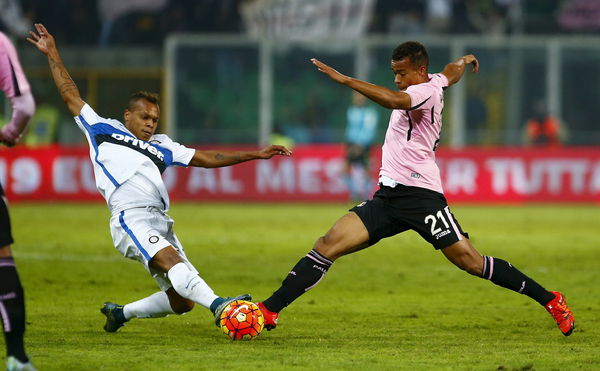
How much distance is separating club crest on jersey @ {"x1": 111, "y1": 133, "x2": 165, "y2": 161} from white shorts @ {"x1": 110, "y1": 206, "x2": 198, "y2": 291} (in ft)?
1.26

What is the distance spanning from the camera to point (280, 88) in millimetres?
26953

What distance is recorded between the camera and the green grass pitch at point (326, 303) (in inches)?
282

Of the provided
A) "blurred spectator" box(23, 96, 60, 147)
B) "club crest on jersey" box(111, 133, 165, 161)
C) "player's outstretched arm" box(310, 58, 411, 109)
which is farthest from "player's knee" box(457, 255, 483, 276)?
"blurred spectator" box(23, 96, 60, 147)

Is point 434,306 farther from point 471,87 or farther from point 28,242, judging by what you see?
point 471,87

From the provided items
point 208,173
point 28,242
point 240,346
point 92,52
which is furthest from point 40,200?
point 240,346

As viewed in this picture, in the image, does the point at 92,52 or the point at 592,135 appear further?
the point at 92,52

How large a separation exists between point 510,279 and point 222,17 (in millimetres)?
22169

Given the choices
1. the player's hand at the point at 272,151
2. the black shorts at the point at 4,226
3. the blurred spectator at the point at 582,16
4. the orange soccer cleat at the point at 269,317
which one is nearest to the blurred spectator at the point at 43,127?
the blurred spectator at the point at 582,16

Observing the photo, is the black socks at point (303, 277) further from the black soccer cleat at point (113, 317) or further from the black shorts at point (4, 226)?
the black shorts at point (4, 226)

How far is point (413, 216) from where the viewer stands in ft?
26.6

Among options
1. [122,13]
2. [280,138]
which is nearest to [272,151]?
[280,138]

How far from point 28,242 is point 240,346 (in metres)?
8.82

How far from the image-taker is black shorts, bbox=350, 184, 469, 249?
8094 millimetres

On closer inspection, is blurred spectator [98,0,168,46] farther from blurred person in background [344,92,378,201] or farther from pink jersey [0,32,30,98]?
pink jersey [0,32,30,98]
